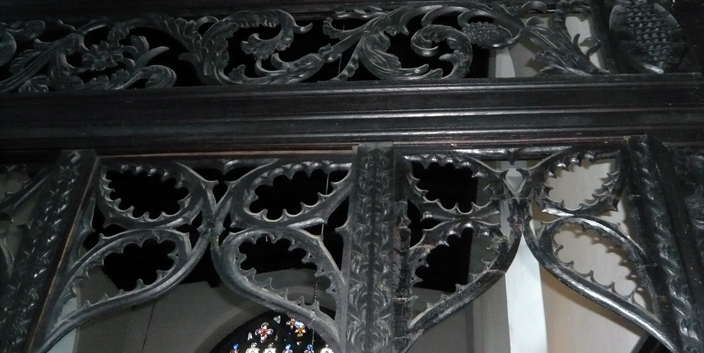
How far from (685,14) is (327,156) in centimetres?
133

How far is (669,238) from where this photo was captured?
6.72 feet

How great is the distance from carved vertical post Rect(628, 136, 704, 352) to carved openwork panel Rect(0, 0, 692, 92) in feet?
1.30

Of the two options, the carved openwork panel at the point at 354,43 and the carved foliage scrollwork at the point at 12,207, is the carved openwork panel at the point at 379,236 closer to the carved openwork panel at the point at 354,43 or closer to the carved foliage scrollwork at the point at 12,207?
the carved foliage scrollwork at the point at 12,207

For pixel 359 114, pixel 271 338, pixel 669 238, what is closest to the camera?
pixel 669 238

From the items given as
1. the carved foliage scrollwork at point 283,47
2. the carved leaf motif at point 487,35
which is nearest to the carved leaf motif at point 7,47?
the carved foliage scrollwork at point 283,47

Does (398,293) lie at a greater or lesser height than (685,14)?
lesser

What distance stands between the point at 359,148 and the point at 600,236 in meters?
0.74

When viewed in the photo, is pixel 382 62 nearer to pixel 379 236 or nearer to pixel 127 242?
pixel 379 236

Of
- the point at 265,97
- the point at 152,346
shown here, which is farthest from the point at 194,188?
the point at 152,346

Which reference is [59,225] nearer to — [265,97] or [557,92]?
[265,97]

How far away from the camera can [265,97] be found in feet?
8.20

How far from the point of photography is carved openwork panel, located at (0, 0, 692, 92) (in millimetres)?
2553

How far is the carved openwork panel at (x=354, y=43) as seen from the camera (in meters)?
2.55

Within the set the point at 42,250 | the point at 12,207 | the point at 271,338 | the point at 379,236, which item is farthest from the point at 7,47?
the point at 271,338
